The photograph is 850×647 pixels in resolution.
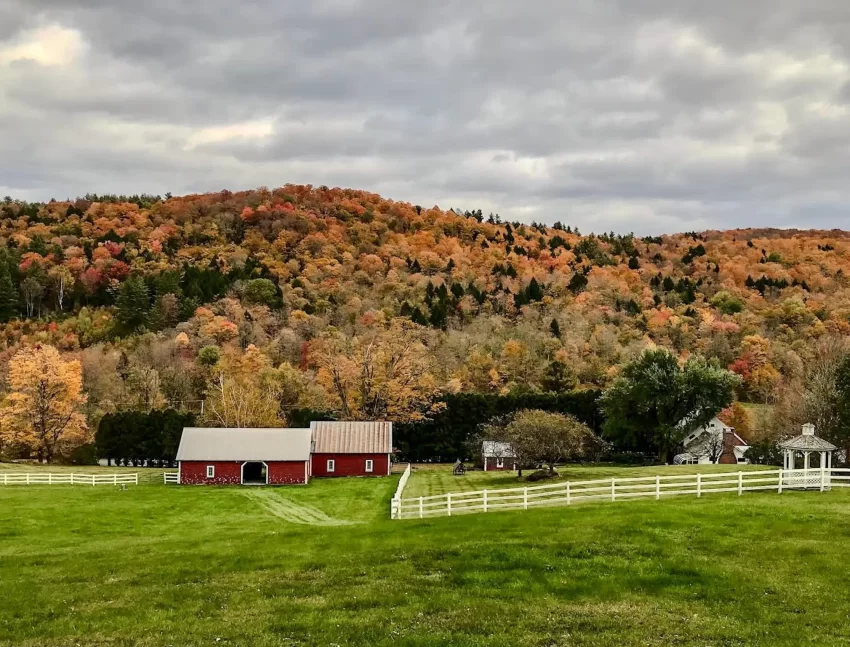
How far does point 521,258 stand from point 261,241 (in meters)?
52.8

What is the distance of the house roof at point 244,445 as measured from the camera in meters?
52.8

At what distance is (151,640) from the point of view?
13172mm

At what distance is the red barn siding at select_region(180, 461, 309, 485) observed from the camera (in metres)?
52.8

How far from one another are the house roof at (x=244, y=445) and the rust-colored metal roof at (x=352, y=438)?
404 cm

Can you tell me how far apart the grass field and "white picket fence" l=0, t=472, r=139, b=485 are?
22.0 metres

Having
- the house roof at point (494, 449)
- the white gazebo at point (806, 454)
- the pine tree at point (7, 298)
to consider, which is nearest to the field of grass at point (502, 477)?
the house roof at point (494, 449)

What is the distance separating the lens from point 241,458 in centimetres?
5275

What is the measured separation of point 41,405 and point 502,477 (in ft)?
145

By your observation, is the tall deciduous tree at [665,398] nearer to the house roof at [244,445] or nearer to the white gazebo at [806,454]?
the white gazebo at [806,454]

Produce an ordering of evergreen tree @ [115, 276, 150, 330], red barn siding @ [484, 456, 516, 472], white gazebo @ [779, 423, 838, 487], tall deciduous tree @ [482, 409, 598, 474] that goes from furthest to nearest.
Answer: evergreen tree @ [115, 276, 150, 330] < red barn siding @ [484, 456, 516, 472] < tall deciduous tree @ [482, 409, 598, 474] < white gazebo @ [779, 423, 838, 487]

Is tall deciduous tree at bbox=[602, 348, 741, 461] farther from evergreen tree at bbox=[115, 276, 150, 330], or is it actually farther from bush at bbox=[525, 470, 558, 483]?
evergreen tree at bbox=[115, 276, 150, 330]

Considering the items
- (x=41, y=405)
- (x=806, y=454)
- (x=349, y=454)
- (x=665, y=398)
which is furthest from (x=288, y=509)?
(x=41, y=405)

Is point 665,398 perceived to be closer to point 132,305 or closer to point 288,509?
point 288,509

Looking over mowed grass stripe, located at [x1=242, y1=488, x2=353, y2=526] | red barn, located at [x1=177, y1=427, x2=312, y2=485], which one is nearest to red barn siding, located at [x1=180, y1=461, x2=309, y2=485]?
red barn, located at [x1=177, y1=427, x2=312, y2=485]
